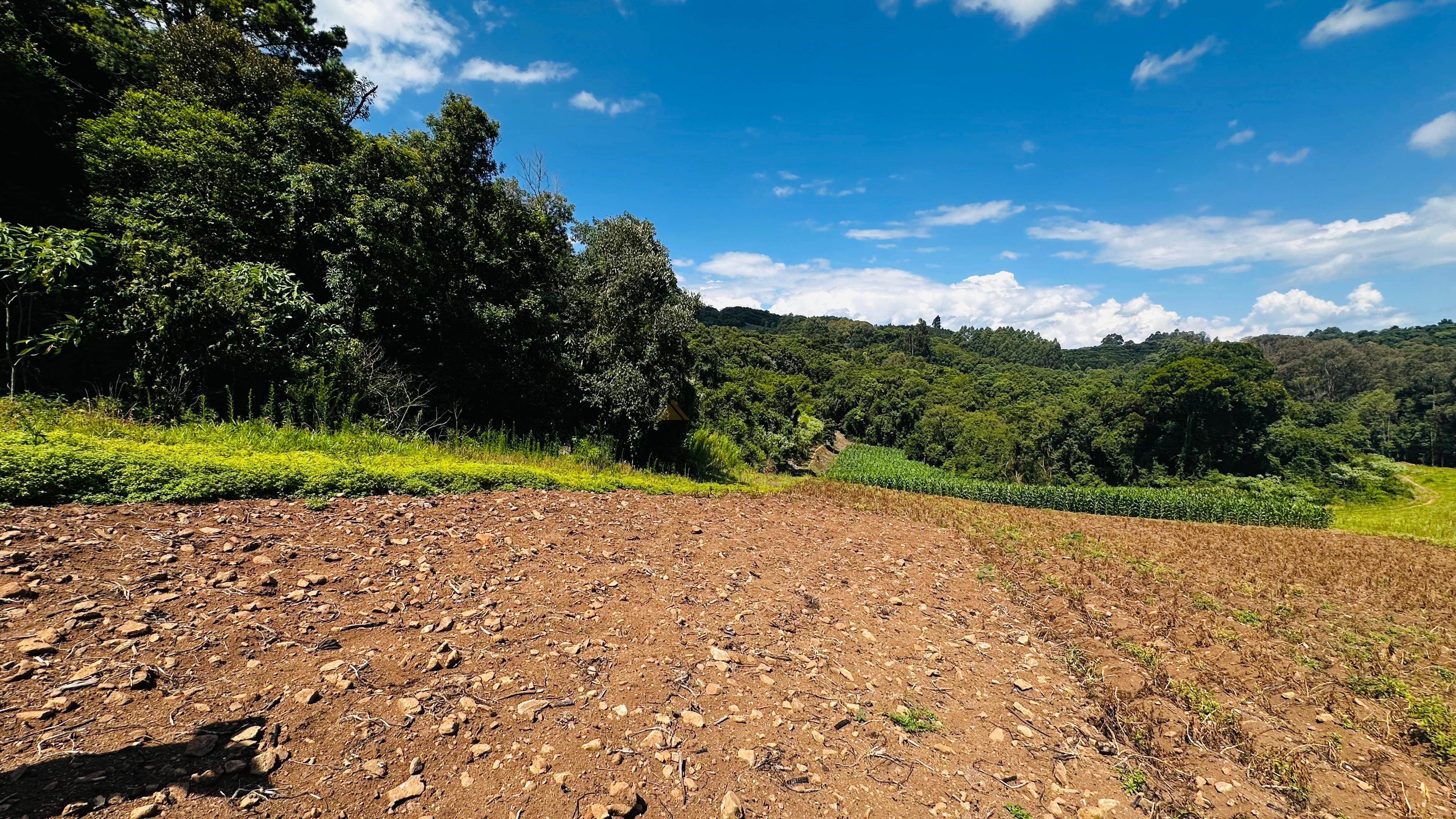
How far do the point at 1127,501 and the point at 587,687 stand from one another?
29318 millimetres

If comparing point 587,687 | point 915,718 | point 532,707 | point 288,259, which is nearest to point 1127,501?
point 915,718

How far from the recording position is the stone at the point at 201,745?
2088 millimetres

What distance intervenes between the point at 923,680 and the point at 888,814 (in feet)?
4.70

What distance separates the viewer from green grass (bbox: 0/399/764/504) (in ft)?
12.8

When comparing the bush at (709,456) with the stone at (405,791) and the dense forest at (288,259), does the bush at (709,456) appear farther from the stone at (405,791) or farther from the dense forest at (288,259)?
the stone at (405,791)

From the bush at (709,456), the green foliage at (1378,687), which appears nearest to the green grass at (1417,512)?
the green foliage at (1378,687)

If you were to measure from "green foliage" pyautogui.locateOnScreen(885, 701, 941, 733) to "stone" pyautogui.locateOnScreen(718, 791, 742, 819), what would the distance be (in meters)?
1.29

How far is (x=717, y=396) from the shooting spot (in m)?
26.3

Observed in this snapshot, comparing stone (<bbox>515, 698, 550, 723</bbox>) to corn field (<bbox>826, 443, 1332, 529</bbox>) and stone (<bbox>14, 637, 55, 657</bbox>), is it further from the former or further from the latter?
corn field (<bbox>826, 443, 1332, 529</bbox>)

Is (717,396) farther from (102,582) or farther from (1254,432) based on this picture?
(1254,432)

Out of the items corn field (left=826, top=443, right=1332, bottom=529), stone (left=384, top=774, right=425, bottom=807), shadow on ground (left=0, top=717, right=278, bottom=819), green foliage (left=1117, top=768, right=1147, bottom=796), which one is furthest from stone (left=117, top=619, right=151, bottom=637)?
corn field (left=826, top=443, right=1332, bottom=529)

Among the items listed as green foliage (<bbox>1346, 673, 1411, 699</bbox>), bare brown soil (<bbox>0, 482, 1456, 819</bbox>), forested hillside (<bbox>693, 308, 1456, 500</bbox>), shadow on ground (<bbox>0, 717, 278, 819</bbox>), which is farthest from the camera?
forested hillside (<bbox>693, 308, 1456, 500</bbox>)

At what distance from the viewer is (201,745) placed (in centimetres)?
214

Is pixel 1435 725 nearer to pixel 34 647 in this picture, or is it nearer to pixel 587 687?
pixel 587 687
